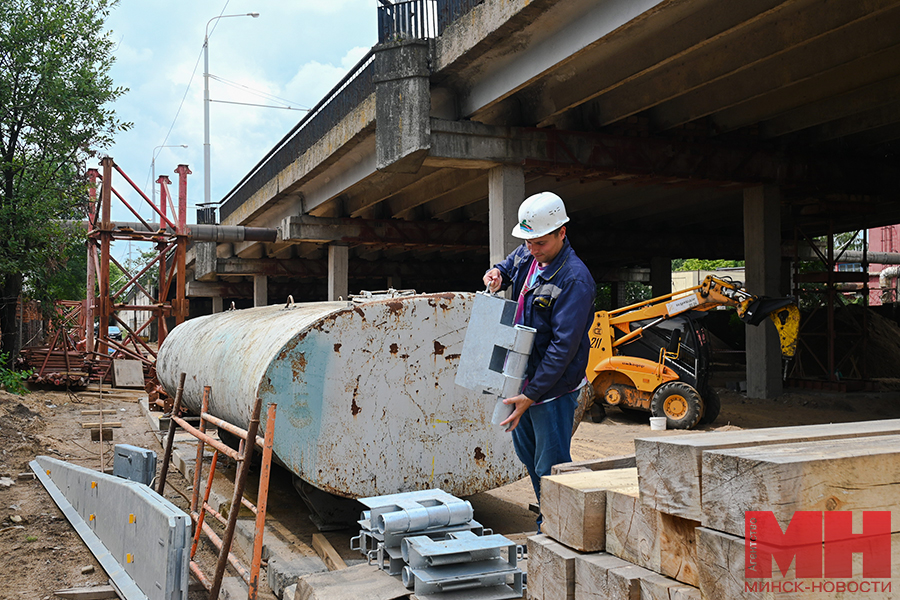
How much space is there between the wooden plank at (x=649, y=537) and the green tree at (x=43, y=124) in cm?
1456

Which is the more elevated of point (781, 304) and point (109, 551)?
point (781, 304)

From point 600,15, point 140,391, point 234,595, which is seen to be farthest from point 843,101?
point 140,391

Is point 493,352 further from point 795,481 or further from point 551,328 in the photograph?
point 795,481

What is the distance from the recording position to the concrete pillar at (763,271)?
13766mm

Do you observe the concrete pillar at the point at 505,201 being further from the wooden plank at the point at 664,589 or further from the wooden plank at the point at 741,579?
the wooden plank at the point at 741,579

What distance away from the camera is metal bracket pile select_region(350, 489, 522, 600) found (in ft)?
12.1

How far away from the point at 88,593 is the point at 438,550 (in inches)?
100

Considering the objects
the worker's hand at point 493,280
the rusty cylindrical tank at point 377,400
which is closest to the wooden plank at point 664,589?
the worker's hand at point 493,280

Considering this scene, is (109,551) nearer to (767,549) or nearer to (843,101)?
(767,549)

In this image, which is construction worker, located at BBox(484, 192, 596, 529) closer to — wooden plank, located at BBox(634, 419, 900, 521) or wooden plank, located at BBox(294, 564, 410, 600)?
wooden plank, located at BBox(294, 564, 410, 600)

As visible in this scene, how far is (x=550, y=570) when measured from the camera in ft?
9.20

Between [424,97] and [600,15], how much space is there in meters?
3.15

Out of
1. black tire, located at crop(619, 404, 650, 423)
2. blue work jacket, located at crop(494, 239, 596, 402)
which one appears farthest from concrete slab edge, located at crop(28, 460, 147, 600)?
black tire, located at crop(619, 404, 650, 423)

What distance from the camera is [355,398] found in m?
5.00
